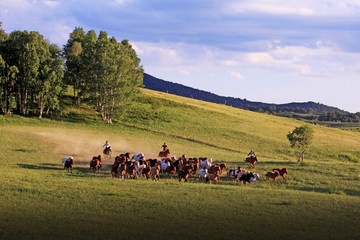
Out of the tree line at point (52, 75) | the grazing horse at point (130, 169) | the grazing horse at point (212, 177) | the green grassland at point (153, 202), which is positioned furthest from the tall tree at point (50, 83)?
the grazing horse at point (212, 177)

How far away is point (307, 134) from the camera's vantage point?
1895 inches

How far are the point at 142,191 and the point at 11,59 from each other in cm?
5276

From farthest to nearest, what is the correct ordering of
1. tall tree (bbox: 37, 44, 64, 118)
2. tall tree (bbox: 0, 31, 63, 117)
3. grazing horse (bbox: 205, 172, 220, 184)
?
1. tall tree (bbox: 37, 44, 64, 118)
2. tall tree (bbox: 0, 31, 63, 117)
3. grazing horse (bbox: 205, 172, 220, 184)

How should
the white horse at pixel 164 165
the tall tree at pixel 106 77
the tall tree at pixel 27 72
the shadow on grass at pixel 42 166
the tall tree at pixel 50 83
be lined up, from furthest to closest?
the tall tree at pixel 106 77 → the tall tree at pixel 50 83 → the tall tree at pixel 27 72 → the white horse at pixel 164 165 → the shadow on grass at pixel 42 166

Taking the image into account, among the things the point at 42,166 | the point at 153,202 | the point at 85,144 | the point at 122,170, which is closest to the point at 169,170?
the point at 122,170

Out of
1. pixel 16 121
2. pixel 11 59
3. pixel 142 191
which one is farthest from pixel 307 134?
pixel 11 59

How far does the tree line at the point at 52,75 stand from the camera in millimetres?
61156

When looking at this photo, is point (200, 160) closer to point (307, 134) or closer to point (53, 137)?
point (307, 134)

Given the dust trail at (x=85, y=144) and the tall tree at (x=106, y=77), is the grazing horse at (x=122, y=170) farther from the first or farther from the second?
the tall tree at (x=106, y=77)

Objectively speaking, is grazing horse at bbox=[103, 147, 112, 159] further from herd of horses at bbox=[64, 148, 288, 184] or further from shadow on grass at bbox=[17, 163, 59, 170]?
shadow on grass at bbox=[17, 163, 59, 170]

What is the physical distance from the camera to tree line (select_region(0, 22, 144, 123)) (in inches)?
2408

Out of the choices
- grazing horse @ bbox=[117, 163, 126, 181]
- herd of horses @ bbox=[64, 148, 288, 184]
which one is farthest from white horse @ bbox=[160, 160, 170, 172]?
grazing horse @ bbox=[117, 163, 126, 181]

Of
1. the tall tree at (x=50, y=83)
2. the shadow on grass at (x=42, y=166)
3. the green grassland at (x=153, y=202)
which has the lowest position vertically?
the shadow on grass at (x=42, y=166)

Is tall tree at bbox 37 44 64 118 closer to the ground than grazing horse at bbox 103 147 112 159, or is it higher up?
higher up
